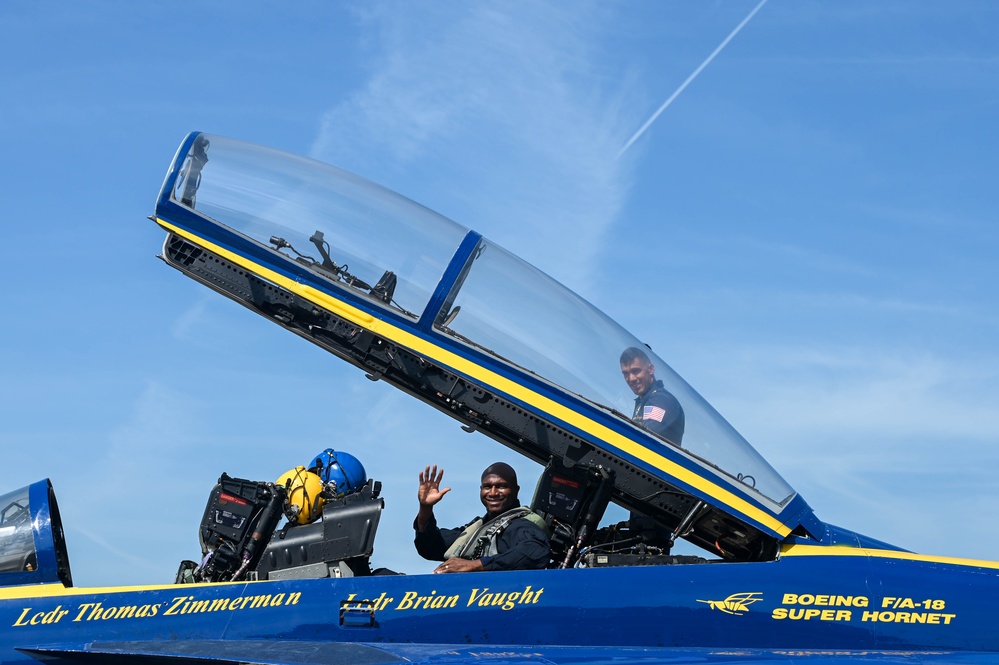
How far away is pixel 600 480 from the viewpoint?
27.3 feet

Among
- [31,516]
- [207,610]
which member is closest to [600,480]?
[207,610]

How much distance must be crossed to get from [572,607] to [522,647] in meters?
0.42

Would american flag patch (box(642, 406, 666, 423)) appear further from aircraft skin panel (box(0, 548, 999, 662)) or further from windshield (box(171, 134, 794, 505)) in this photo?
aircraft skin panel (box(0, 548, 999, 662))

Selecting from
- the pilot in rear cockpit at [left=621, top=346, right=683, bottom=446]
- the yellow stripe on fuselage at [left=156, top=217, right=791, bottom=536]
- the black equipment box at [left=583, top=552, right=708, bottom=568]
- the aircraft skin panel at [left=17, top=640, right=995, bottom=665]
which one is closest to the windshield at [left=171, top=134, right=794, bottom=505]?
the pilot in rear cockpit at [left=621, top=346, right=683, bottom=446]

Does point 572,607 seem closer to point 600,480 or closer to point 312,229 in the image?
point 600,480

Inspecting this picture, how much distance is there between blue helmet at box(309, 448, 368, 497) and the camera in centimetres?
926

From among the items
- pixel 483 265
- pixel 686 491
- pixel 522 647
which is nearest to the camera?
pixel 522 647

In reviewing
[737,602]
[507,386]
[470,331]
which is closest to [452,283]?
[470,331]

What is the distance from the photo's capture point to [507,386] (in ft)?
27.3

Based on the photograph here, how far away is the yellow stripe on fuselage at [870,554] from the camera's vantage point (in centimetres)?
800

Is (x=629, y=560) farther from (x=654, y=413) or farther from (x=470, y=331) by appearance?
(x=470, y=331)

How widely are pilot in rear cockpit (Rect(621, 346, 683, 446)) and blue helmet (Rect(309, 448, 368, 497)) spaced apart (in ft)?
7.87

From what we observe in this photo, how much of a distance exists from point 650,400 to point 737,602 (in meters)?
1.56

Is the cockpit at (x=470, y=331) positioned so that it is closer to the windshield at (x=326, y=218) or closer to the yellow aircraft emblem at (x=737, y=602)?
the windshield at (x=326, y=218)
